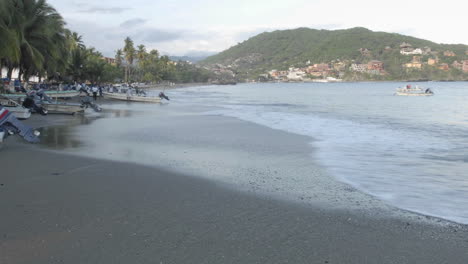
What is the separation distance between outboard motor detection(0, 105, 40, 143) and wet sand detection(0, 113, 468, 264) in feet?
15.9

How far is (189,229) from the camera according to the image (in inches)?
231

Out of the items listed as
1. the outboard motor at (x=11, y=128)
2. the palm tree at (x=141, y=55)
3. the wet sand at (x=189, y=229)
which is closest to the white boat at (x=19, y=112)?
the outboard motor at (x=11, y=128)

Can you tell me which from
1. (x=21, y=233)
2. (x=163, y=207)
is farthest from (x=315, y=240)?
(x=21, y=233)

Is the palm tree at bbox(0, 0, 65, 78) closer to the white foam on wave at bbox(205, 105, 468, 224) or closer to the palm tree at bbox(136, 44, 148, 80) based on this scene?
the white foam on wave at bbox(205, 105, 468, 224)

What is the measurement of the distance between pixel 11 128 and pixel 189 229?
386 inches

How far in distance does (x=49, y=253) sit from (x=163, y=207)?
90.4 inches

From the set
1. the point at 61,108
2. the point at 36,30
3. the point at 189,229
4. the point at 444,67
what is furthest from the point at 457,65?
the point at 189,229

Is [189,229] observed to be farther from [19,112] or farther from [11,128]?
[19,112]

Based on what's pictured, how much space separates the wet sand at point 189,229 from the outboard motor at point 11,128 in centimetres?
484

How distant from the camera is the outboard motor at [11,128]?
1271 cm

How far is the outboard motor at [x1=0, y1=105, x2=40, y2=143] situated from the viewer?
1271cm

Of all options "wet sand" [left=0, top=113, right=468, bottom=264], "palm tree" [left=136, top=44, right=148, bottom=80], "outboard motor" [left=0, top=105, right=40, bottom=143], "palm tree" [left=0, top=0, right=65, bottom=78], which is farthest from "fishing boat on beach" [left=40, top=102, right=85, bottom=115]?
"palm tree" [left=136, top=44, right=148, bottom=80]

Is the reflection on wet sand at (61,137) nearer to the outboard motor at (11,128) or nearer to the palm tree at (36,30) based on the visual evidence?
the outboard motor at (11,128)

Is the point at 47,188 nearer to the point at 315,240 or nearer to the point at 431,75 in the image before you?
the point at 315,240
